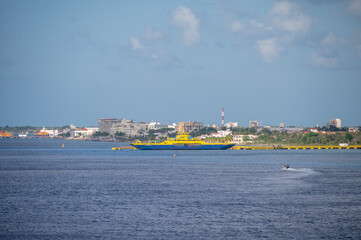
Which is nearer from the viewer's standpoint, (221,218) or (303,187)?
(221,218)

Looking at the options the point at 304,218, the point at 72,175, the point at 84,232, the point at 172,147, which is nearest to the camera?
the point at 84,232

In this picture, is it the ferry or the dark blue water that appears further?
the ferry

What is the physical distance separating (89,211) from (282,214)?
14.2 meters

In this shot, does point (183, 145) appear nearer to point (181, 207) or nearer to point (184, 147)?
point (184, 147)

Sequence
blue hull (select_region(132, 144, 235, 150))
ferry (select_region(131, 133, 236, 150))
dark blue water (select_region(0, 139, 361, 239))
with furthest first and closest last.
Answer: ferry (select_region(131, 133, 236, 150))
blue hull (select_region(132, 144, 235, 150))
dark blue water (select_region(0, 139, 361, 239))

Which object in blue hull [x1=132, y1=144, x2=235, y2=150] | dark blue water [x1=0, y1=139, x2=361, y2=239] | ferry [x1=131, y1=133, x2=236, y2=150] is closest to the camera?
dark blue water [x1=0, y1=139, x2=361, y2=239]

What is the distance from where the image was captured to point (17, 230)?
3200 centimetres

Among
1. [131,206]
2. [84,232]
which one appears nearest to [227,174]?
[131,206]

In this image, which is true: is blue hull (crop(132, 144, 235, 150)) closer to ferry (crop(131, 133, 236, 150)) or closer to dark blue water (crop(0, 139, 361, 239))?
ferry (crop(131, 133, 236, 150))

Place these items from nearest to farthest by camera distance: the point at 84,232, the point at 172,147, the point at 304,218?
the point at 84,232 → the point at 304,218 → the point at 172,147

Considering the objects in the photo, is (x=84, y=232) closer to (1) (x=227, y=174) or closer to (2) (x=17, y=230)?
(2) (x=17, y=230)

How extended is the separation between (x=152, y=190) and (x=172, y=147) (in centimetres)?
11133

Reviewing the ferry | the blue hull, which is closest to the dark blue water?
the blue hull

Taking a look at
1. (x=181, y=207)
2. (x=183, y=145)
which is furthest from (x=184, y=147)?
(x=181, y=207)
